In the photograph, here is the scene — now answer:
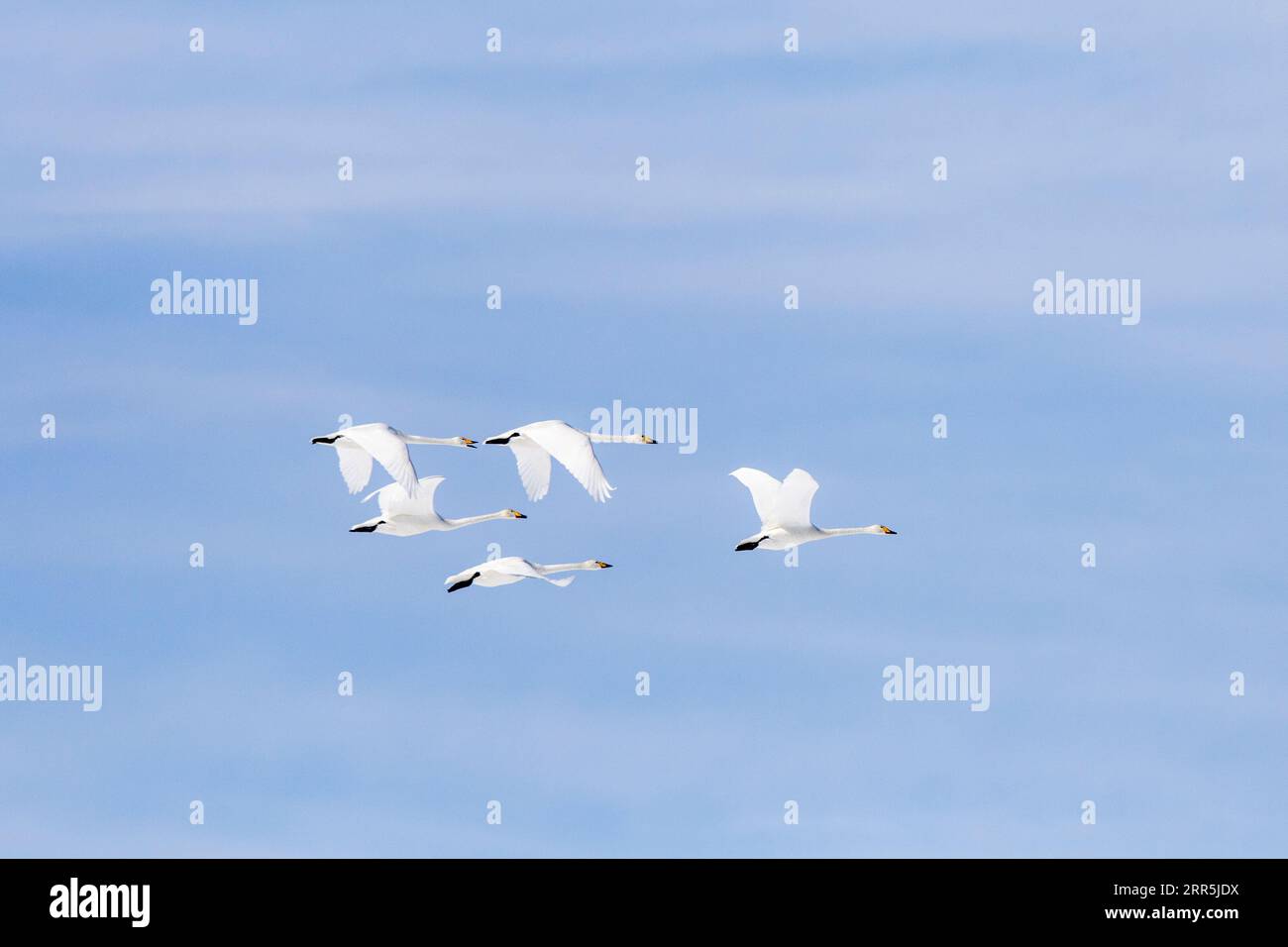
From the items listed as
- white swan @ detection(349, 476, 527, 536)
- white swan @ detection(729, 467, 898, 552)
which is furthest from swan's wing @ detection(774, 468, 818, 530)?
white swan @ detection(349, 476, 527, 536)

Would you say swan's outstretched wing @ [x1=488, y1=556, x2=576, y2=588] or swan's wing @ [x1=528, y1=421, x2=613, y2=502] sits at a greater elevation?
swan's wing @ [x1=528, y1=421, x2=613, y2=502]

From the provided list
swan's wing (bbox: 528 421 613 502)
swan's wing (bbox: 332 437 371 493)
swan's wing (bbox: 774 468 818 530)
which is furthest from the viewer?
swan's wing (bbox: 332 437 371 493)

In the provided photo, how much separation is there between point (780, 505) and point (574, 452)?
5691 mm

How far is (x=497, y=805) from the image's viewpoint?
75062 mm

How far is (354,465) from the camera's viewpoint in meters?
79.0

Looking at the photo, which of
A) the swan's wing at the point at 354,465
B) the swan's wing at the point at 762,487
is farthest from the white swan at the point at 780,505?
the swan's wing at the point at 354,465

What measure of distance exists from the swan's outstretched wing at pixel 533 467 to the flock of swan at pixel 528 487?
2cm

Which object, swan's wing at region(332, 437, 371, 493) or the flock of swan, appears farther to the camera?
swan's wing at region(332, 437, 371, 493)

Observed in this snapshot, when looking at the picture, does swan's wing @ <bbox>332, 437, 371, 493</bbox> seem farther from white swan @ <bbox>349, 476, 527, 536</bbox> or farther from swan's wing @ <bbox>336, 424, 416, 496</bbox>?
swan's wing @ <bbox>336, 424, 416, 496</bbox>

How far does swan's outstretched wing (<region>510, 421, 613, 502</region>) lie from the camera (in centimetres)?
7125

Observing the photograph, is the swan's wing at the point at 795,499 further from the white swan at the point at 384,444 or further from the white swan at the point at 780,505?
the white swan at the point at 384,444

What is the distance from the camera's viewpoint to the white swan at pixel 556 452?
234ft

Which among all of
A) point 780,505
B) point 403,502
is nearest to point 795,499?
point 780,505

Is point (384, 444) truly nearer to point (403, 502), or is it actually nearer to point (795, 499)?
point (403, 502)
